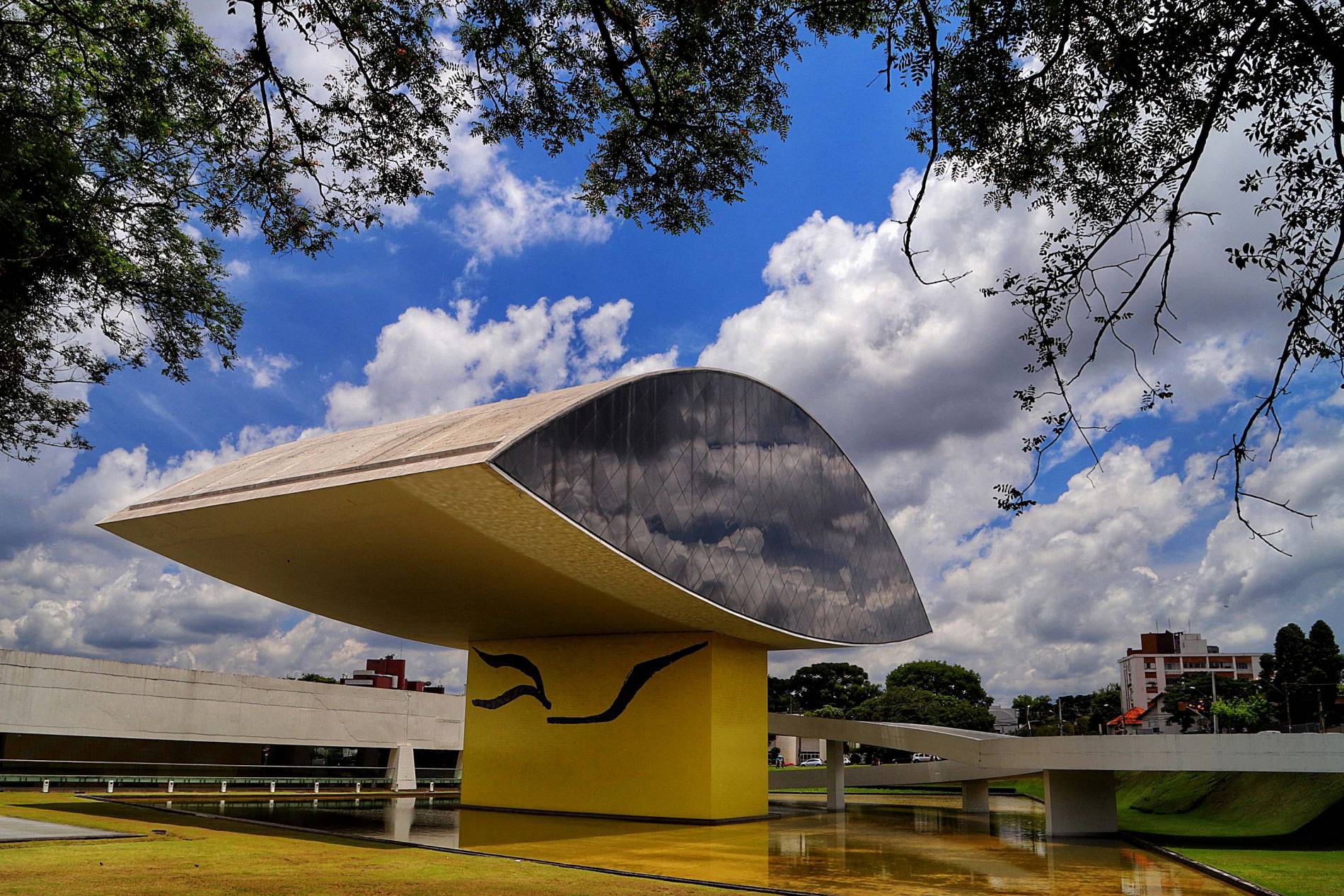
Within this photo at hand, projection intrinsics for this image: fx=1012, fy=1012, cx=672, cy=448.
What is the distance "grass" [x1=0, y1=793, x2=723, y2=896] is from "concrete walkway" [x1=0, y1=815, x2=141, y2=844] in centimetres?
31

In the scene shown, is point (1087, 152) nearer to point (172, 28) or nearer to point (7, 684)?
point (172, 28)

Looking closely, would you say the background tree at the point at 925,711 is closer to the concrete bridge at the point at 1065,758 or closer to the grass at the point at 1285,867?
the concrete bridge at the point at 1065,758

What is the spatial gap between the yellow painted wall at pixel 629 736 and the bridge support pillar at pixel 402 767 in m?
10.2

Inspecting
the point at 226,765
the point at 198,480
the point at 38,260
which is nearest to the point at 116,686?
the point at 226,765

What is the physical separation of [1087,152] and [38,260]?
8838mm

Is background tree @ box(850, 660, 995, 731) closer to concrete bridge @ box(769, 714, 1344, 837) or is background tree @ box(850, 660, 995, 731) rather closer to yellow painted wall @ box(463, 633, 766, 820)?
concrete bridge @ box(769, 714, 1344, 837)

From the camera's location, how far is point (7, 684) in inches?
986

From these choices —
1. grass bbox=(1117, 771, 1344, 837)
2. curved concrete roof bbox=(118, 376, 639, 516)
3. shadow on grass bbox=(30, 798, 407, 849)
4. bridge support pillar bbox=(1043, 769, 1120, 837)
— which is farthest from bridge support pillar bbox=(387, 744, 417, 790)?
grass bbox=(1117, 771, 1344, 837)

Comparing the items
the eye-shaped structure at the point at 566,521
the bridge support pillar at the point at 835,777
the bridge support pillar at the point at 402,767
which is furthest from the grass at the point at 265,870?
the bridge support pillar at the point at 402,767

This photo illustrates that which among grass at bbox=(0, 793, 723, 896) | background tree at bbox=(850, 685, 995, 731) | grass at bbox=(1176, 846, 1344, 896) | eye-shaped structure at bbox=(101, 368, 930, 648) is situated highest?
eye-shaped structure at bbox=(101, 368, 930, 648)

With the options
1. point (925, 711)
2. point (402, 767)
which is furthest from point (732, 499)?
point (925, 711)

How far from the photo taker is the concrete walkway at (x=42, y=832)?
13.4 metres

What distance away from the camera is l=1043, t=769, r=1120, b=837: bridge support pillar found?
21609 mm

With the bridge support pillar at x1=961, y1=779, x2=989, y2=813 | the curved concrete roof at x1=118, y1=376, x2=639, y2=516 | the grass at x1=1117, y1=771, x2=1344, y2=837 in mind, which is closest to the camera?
the curved concrete roof at x1=118, y1=376, x2=639, y2=516
